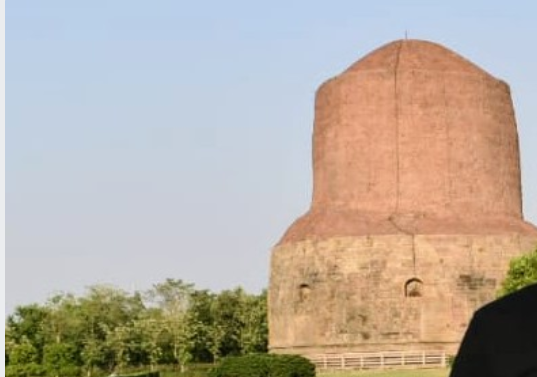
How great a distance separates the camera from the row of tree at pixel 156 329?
1983 inches

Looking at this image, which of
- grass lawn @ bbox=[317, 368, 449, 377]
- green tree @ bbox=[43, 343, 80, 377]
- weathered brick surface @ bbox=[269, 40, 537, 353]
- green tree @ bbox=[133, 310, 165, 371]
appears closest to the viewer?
grass lawn @ bbox=[317, 368, 449, 377]

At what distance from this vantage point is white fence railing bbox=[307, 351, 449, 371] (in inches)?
1244

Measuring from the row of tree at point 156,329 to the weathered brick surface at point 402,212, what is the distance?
49.8 feet

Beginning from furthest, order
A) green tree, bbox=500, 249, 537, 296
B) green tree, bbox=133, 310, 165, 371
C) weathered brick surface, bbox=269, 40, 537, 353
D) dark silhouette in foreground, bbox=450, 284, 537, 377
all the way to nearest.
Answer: green tree, bbox=133, 310, 165, 371 → weathered brick surface, bbox=269, 40, 537, 353 → green tree, bbox=500, 249, 537, 296 → dark silhouette in foreground, bbox=450, 284, 537, 377

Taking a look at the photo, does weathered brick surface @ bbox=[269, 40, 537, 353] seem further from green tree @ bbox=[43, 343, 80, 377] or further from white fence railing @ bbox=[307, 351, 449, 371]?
green tree @ bbox=[43, 343, 80, 377]

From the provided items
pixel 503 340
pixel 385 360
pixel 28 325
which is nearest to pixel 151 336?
pixel 28 325

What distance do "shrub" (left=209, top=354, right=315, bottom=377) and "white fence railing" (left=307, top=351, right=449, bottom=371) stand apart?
4482 millimetres

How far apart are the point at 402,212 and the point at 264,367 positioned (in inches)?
405

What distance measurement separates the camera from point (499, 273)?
33.6 metres

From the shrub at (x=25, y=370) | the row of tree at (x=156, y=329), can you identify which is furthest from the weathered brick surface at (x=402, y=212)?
the row of tree at (x=156, y=329)

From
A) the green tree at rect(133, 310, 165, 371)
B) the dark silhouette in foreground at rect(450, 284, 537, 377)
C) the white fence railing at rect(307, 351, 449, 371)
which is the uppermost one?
the green tree at rect(133, 310, 165, 371)

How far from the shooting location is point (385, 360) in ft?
104

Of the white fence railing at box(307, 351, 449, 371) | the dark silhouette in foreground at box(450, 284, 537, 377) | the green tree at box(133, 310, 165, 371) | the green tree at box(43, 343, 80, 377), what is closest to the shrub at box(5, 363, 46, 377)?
the green tree at box(43, 343, 80, 377)

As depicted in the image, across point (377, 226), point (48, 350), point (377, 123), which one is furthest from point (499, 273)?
point (48, 350)
